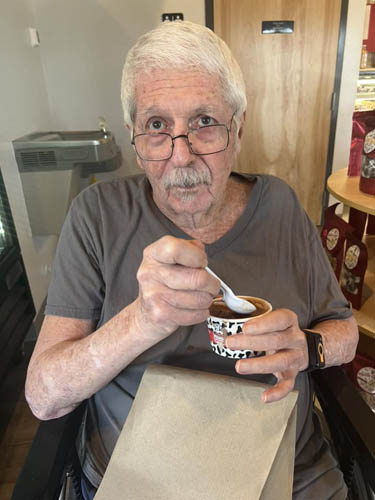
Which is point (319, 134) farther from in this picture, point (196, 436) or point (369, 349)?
point (196, 436)

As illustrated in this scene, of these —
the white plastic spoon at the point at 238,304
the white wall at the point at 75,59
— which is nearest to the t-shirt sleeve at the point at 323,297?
the white plastic spoon at the point at 238,304

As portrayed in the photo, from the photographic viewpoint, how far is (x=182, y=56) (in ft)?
2.66

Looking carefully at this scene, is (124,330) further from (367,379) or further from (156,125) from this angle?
(367,379)

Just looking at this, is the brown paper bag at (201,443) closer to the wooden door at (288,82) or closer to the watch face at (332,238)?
the watch face at (332,238)

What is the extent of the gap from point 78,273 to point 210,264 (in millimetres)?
320

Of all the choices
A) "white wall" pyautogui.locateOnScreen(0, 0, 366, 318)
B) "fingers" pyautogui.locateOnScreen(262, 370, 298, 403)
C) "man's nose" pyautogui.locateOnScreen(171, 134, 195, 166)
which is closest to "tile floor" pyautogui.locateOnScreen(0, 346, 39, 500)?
"white wall" pyautogui.locateOnScreen(0, 0, 366, 318)

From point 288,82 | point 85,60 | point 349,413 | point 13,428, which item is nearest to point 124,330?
point 349,413

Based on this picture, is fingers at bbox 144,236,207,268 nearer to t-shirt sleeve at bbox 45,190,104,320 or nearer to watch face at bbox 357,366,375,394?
t-shirt sleeve at bbox 45,190,104,320

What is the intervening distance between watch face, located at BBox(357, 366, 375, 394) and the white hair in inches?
44.4

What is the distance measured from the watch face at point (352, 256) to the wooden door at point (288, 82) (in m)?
2.24

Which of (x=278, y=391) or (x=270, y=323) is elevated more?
(x=270, y=323)

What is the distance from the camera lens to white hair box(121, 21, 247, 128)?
812 mm

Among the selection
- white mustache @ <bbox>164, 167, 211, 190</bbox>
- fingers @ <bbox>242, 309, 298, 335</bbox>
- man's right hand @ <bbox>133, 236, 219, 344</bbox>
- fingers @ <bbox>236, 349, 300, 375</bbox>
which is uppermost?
white mustache @ <bbox>164, 167, 211, 190</bbox>

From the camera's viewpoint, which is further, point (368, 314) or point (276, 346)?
point (368, 314)
